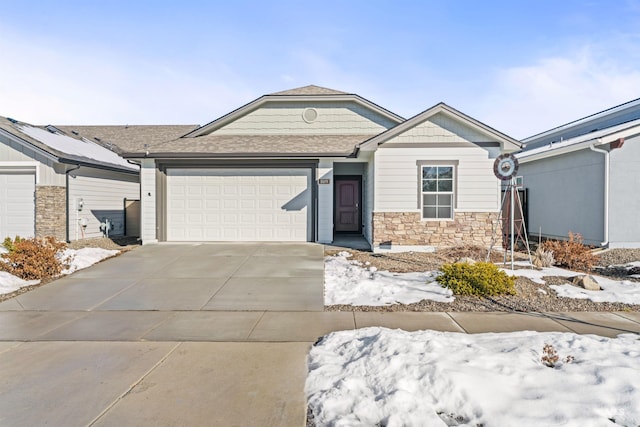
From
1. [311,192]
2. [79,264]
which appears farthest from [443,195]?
[79,264]

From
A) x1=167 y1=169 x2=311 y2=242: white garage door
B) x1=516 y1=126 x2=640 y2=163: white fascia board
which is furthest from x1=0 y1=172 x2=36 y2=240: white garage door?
x1=516 y1=126 x2=640 y2=163: white fascia board

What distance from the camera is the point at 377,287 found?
6.88 meters

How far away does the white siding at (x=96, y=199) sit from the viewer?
13273mm

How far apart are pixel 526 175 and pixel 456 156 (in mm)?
6311

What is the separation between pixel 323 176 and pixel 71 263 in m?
7.64

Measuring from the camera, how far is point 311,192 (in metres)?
12.8

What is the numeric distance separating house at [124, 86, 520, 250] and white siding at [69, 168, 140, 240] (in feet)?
8.28

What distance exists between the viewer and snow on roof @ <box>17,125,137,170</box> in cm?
1312

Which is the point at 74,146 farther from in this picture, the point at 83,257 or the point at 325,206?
the point at 325,206

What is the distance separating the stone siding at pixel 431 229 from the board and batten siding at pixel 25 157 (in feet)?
36.2

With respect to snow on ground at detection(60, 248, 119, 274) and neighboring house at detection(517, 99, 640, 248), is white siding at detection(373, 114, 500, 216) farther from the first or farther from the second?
snow on ground at detection(60, 248, 119, 274)

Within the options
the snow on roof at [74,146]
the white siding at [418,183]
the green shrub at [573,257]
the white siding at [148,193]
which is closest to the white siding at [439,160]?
the white siding at [418,183]

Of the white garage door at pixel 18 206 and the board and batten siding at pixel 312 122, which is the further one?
the board and batten siding at pixel 312 122

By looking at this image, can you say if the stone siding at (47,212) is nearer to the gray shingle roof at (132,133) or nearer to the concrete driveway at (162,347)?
the concrete driveway at (162,347)
